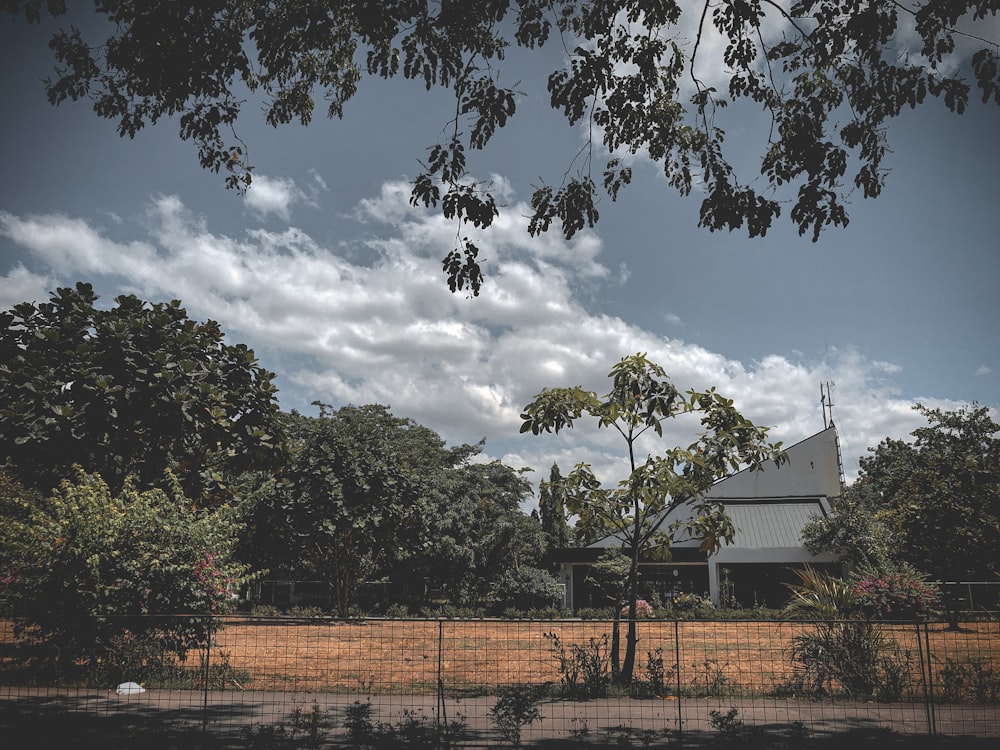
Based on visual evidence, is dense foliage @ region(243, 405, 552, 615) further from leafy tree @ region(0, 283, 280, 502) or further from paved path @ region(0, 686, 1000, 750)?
paved path @ region(0, 686, 1000, 750)

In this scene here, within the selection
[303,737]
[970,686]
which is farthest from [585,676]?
[970,686]

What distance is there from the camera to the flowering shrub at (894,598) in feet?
42.6

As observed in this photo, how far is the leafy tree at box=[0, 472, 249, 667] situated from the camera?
400 inches

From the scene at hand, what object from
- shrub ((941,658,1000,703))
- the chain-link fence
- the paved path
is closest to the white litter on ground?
the chain-link fence

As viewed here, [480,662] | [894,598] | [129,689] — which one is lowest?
[480,662]

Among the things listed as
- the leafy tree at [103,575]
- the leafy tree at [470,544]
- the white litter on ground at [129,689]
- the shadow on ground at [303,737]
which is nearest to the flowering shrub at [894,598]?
the shadow on ground at [303,737]

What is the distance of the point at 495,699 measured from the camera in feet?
31.8

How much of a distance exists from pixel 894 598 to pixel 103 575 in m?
13.2

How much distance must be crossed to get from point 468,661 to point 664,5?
10.8 metres

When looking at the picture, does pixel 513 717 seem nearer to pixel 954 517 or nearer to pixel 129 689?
pixel 129 689

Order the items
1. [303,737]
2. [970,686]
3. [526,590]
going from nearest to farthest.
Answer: [303,737]
[970,686]
[526,590]

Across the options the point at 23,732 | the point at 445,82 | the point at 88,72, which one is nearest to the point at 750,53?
the point at 445,82

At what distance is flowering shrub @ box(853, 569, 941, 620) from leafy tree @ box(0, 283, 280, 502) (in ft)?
36.0

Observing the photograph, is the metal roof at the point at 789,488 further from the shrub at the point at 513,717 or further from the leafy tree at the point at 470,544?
the shrub at the point at 513,717
